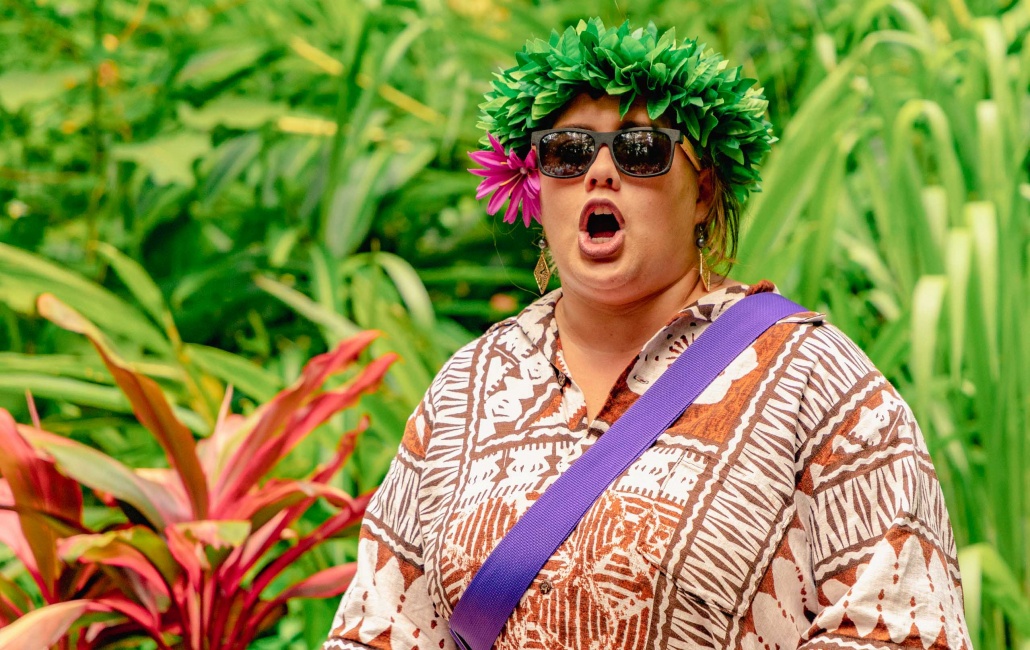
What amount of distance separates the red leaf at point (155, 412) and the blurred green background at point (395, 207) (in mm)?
379

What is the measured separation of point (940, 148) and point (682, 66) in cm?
116

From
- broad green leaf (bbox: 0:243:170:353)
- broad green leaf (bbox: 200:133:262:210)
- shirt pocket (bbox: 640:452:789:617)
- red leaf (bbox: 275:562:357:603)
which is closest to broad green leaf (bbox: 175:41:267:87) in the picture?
broad green leaf (bbox: 200:133:262:210)

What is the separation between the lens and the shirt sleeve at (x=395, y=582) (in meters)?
1.30

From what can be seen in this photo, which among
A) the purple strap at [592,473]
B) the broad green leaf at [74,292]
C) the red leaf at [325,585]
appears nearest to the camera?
the purple strap at [592,473]

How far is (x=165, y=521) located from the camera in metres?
1.77

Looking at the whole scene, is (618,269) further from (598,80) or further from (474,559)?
(474,559)

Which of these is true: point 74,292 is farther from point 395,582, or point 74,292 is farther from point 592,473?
point 592,473

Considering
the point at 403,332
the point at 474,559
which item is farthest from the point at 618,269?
the point at 403,332

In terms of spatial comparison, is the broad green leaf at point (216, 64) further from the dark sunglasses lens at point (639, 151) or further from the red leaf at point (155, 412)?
the dark sunglasses lens at point (639, 151)

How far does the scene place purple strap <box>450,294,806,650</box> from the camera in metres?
1.16

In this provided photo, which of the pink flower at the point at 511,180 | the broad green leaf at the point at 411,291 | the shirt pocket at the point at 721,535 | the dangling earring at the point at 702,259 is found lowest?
the shirt pocket at the point at 721,535

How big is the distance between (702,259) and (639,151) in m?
0.16

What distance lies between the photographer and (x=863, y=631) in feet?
3.48

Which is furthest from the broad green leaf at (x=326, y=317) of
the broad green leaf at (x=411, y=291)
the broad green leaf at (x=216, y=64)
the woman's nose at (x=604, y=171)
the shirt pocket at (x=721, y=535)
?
the shirt pocket at (x=721, y=535)
